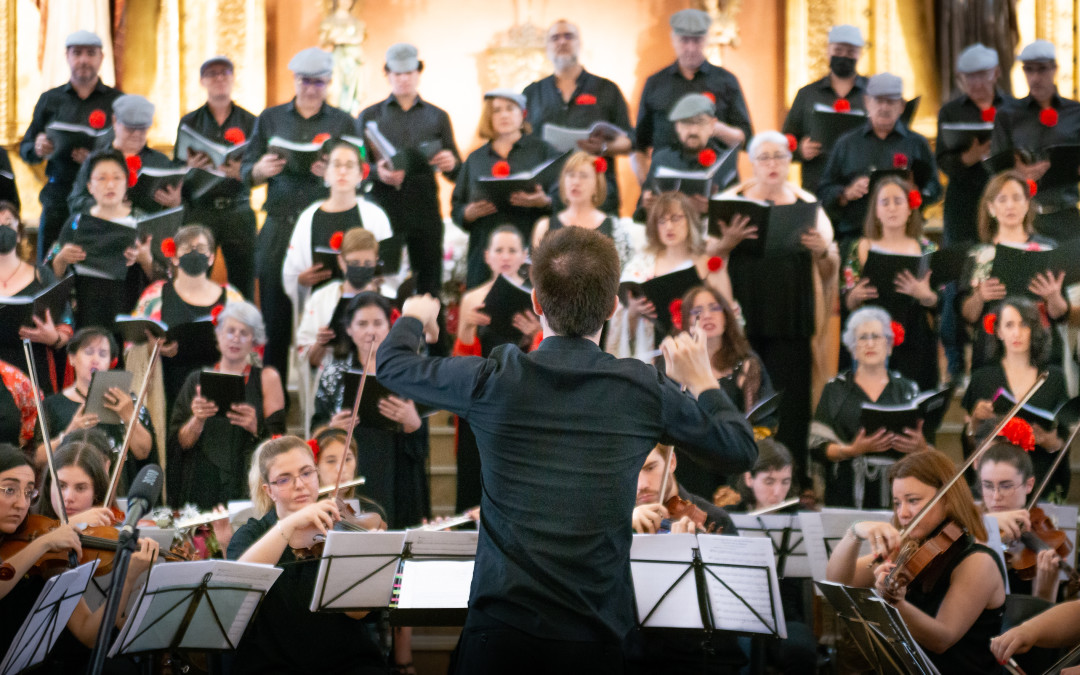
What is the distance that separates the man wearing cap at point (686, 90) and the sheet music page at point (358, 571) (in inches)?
127

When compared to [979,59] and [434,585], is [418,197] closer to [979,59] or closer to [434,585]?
[434,585]

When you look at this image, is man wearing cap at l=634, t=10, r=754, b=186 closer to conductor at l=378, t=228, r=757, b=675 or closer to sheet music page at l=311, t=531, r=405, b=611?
sheet music page at l=311, t=531, r=405, b=611

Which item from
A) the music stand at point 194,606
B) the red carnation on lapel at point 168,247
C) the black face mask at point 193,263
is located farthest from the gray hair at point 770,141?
the music stand at point 194,606

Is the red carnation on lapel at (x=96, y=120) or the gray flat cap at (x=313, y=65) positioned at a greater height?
the gray flat cap at (x=313, y=65)

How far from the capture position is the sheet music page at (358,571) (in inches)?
127

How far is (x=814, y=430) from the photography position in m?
4.87

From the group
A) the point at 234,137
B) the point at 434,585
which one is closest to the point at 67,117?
the point at 234,137

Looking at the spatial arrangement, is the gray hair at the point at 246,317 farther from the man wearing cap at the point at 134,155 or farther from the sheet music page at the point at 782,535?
the sheet music page at the point at 782,535

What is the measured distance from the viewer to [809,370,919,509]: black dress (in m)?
4.68

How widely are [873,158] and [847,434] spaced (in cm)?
156

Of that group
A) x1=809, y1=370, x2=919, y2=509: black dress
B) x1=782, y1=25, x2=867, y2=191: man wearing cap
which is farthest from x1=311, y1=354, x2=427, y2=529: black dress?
x1=782, y1=25, x2=867, y2=191: man wearing cap

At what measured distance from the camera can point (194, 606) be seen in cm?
318

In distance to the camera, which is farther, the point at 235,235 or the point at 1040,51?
Answer: the point at 1040,51

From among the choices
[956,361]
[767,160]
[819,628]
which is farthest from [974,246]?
[819,628]
